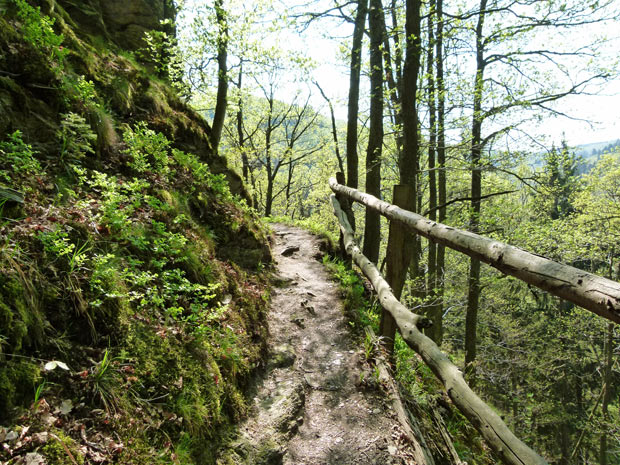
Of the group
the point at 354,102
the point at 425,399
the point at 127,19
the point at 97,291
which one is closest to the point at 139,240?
the point at 97,291

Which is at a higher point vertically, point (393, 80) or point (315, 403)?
point (393, 80)

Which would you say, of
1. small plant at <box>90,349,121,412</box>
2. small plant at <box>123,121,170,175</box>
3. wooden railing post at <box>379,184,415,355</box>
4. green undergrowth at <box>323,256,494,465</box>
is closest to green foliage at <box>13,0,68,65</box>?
small plant at <box>123,121,170,175</box>

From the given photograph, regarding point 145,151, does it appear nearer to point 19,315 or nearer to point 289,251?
point 19,315

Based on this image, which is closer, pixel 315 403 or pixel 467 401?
pixel 467 401

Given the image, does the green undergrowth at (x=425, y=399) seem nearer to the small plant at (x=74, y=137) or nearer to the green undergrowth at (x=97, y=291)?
the green undergrowth at (x=97, y=291)

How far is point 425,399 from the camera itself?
494 centimetres

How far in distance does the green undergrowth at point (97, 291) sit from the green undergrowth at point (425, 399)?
1904mm

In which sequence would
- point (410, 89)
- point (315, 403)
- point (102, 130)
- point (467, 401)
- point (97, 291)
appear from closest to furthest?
point (467, 401)
point (97, 291)
point (315, 403)
point (102, 130)
point (410, 89)

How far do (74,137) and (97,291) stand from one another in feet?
8.56

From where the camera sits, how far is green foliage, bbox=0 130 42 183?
3068mm

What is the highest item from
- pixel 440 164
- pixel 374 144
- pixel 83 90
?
pixel 83 90

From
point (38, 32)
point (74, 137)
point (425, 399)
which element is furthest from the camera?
point (425, 399)

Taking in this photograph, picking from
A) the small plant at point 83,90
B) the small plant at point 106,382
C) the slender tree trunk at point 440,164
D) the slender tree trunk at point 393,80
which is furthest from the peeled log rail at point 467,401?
the slender tree trunk at point 440,164

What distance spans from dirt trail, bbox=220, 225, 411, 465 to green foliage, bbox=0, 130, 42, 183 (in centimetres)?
352
